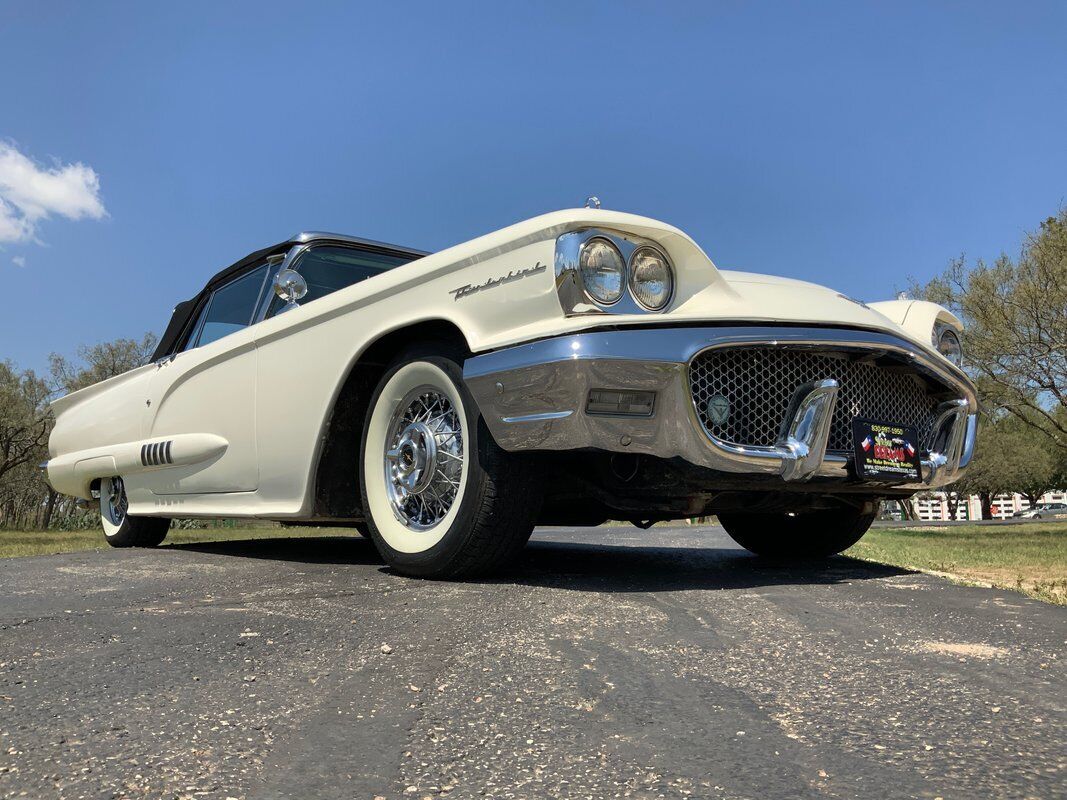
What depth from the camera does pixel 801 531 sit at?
4.32 meters

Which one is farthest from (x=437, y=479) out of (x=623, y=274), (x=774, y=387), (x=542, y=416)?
(x=774, y=387)

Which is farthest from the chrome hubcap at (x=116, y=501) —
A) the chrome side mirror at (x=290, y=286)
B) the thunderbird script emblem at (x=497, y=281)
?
the thunderbird script emblem at (x=497, y=281)

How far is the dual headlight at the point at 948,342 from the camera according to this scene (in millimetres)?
3816

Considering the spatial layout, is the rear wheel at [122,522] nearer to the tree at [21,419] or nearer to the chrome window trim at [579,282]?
the chrome window trim at [579,282]

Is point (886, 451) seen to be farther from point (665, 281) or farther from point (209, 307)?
point (209, 307)

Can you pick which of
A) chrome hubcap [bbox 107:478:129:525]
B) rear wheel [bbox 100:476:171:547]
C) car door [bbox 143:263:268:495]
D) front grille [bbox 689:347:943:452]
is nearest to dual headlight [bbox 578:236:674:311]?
front grille [bbox 689:347:943:452]

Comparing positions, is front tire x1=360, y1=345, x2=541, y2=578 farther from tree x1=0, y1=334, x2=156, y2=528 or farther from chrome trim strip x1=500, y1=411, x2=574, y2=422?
tree x1=0, y1=334, x2=156, y2=528

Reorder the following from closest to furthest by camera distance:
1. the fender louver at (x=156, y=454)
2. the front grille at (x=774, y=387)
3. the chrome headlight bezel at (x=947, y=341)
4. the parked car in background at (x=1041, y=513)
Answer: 1. the front grille at (x=774, y=387)
2. the chrome headlight bezel at (x=947, y=341)
3. the fender louver at (x=156, y=454)
4. the parked car in background at (x=1041, y=513)

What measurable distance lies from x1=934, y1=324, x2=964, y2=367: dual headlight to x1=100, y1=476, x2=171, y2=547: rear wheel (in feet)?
16.1

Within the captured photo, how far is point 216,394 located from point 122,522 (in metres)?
1.94

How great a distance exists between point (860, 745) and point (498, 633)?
1.01 m

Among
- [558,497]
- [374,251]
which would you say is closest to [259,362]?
[374,251]

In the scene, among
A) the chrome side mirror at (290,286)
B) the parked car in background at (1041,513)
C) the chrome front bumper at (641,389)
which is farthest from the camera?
the parked car in background at (1041,513)

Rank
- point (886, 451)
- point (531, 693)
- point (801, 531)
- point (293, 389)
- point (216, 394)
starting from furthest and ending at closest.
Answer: point (216, 394) → point (801, 531) → point (293, 389) → point (886, 451) → point (531, 693)
